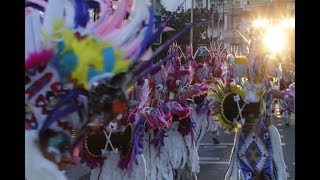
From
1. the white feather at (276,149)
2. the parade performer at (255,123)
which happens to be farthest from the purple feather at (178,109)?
the white feather at (276,149)

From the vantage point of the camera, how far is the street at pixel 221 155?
36.0ft

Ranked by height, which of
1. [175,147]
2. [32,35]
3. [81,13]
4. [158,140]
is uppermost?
[81,13]

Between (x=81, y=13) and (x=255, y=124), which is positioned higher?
(x=81, y=13)

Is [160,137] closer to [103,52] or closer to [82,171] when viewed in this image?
[82,171]

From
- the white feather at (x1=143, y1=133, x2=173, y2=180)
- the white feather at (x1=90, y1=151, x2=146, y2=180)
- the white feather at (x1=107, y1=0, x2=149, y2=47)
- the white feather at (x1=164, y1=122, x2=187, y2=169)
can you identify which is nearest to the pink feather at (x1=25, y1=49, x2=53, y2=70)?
the white feather at (x1=107, y1=0, x2=149, y2=47)

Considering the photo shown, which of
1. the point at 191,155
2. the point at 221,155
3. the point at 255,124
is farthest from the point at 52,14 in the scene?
the point at 221,155

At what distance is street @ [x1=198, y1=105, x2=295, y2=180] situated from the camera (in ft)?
36.0

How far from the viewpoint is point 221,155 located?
44.5 ft

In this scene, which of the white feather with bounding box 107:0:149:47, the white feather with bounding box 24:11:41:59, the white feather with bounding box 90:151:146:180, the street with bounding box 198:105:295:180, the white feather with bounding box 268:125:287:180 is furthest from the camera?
the street with bounding box 198:105:295:180

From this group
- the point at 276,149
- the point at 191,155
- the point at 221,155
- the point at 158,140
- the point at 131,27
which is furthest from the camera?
the point at 221,155

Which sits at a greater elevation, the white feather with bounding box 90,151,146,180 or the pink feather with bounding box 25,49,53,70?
the pink feather with bounding box 25,49,53,70

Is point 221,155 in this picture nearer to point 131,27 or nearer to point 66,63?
point 131,27

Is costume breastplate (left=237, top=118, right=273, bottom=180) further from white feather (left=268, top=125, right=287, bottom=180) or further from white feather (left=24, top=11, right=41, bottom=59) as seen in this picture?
white feather (left=24, top=11, right=41, bottom=59)

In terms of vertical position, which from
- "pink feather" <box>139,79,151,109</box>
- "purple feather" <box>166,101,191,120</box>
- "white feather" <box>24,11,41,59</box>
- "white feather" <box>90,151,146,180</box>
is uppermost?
"white feather" <box>24,11,41,59</box>
